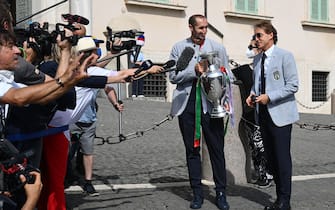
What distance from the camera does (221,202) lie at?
6.14m

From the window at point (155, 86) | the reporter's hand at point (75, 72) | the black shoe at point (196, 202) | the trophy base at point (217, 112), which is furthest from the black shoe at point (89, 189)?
the window at point (155, 86)

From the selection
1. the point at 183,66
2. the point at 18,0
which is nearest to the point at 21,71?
the point at 183,66

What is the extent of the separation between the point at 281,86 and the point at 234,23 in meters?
16.2

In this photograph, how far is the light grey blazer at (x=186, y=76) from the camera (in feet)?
20.2

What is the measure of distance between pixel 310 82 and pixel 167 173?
17205 millimetres

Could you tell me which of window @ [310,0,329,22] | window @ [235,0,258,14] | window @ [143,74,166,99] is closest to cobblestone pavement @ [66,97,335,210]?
window @ [143,74,166,99]

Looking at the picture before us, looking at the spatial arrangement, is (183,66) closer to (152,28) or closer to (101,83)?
(101,83)

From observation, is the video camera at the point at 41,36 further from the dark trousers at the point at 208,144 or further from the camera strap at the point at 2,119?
the dark trousers at the point at 208,144

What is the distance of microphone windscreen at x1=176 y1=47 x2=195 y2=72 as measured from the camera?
5.70 metres

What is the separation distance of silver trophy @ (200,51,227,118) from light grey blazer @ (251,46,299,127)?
1.48ft

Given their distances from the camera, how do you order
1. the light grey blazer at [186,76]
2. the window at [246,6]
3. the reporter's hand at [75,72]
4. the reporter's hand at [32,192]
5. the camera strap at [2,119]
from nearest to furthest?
the reporter's hand at [75,72]
the reporter's hand at [32,192]
the camera strap at [2,119]
the light grey blazer at [186,76]
the window at [246,6]

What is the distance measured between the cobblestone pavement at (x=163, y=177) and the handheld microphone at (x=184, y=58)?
1.51 metres

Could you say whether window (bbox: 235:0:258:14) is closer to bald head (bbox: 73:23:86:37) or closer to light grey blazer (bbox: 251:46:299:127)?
light grey blazer (bbox: 251:46:299:127)

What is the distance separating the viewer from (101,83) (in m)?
4.90
